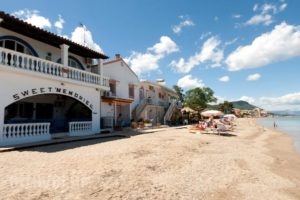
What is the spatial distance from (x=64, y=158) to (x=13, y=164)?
1.69 meters

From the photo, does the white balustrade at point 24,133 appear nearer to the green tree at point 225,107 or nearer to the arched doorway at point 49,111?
the arched doorway at point 49,111

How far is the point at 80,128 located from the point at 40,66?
519 centimetres

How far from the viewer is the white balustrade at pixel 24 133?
11.5 metres

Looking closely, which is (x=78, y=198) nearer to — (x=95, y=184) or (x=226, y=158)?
A: (x=95, y=184)

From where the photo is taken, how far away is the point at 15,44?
14.2 meters

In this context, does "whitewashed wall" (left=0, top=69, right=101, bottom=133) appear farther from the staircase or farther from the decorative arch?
the staircase

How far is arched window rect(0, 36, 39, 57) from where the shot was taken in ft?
44.5

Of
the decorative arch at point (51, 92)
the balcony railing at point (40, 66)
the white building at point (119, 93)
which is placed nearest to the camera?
the balcony railing at point (40, 66)

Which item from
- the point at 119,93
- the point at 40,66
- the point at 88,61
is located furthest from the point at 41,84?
the point at 119,93

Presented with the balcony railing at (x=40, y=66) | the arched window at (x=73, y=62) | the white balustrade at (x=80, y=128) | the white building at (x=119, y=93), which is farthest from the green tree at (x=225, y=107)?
the white balustrade at (x=80, y=128)

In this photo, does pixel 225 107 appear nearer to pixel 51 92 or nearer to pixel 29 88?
pixel 51 92

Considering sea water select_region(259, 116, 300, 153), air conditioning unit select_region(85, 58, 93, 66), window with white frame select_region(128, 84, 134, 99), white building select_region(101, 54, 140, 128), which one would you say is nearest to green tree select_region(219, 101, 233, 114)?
sea water select_region(259, 116, 300, 153)

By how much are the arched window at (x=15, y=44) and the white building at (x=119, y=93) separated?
7546 millimetres

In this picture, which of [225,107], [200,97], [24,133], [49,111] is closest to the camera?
[24,133]
